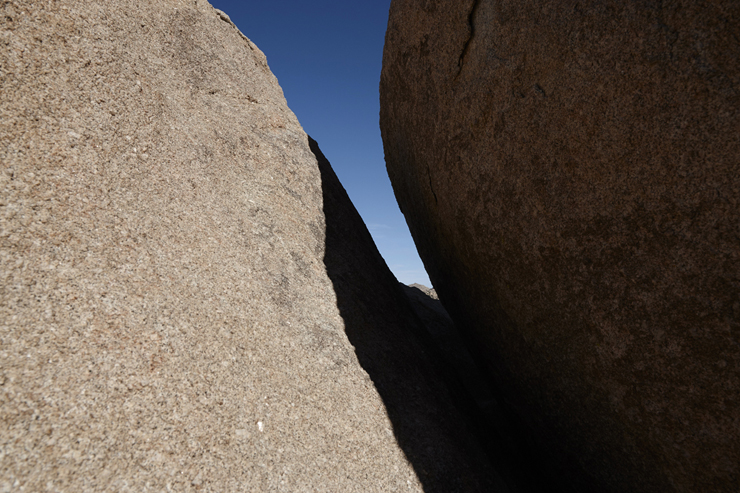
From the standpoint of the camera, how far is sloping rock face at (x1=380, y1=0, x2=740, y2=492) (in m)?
1.53

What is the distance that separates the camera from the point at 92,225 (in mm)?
1763

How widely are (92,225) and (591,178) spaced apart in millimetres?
2184

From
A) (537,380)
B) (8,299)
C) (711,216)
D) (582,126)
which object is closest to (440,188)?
(582,126)

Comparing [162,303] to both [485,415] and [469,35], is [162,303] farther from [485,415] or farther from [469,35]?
[485,415]

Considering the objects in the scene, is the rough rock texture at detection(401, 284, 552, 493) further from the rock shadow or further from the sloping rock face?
the sloping rock face

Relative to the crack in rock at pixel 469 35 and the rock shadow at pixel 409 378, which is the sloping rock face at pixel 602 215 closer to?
the crack in rock at pixel 469 35

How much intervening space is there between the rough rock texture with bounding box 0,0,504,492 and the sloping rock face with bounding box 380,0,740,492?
27.1 inches

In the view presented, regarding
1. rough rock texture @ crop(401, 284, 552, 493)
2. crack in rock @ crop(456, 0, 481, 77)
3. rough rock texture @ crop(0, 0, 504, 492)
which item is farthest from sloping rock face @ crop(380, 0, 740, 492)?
rough rock texture @ crop(0, 0, 504, 492)

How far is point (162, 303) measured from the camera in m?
1.80

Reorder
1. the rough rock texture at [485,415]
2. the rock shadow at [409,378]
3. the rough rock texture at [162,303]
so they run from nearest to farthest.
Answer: the rough rock texture at [162,303] < the rock shadow at [409,378] < the rough rock texture at [485,415]

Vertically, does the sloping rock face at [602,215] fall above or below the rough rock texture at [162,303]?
above

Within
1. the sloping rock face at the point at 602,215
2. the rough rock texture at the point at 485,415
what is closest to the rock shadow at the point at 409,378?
the rough rock texture at the point at 485,415

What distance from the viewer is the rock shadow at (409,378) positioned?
2.20m

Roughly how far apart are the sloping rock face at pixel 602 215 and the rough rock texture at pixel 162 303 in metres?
0.69
